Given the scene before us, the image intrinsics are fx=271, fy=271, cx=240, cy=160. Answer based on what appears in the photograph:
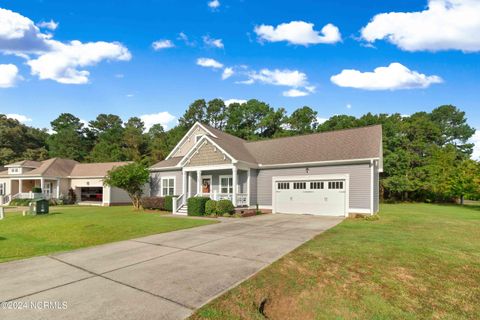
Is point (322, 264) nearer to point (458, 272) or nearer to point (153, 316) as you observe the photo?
point (458, 272)

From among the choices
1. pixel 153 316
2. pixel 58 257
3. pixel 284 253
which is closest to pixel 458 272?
pixel 284 253

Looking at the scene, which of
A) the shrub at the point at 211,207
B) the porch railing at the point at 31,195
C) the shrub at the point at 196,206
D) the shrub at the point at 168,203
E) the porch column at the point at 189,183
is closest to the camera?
the shrub at the point at 211,207

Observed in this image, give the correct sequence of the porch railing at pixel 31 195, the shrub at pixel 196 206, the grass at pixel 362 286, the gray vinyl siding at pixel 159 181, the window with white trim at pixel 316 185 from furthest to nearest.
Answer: the porch railing at pixel 31 195
the gray vinyl siding at pixel 159 181
the window with white trim at pixel 316 185
the shrub at pixel 196 206
the grass at pixel 362 286

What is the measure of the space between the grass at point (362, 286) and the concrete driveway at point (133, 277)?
520 mm

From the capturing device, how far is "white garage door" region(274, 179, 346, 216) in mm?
16938

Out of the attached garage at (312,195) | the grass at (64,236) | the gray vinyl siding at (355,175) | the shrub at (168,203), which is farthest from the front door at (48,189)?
the gray vinyl siding at (355,175)

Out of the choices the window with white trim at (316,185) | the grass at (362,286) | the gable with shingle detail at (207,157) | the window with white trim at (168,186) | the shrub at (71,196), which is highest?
the gable with shingle detail at (207,157)

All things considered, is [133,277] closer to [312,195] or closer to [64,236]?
[64,236]

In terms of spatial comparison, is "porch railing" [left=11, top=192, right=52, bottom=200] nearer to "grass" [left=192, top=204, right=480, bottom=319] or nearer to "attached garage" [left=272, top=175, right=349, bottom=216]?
"attached garage" [left=272, top=175, right=349, bottom=216]

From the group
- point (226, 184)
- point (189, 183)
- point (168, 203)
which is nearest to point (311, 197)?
point (226, 184)

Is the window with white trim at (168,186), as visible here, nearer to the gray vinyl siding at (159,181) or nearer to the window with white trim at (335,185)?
the gray vinyl siding at (159,181)

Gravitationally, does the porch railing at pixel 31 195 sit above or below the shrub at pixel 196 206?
below

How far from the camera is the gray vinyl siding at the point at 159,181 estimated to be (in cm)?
2286

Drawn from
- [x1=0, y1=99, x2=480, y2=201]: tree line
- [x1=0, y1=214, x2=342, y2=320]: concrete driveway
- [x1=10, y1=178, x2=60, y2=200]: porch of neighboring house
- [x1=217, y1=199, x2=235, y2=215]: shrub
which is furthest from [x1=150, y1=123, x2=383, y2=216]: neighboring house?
[x1=10, y1=178, x2=60, y2=200]: porch of neighboring house
